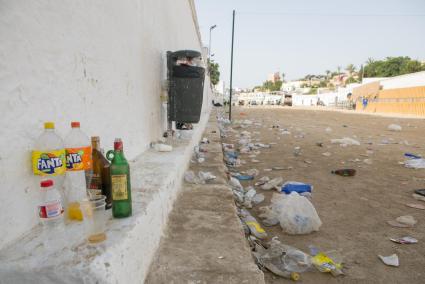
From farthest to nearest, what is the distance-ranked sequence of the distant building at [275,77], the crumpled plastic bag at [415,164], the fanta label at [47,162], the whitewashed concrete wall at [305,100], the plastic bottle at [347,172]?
the distant building at [275,77] < the whitewashed concrete wall at [305,100] < the crumpled plastic bag at [415,164] < the plastic bottle at [347,172] < the fanta label at [47,162]

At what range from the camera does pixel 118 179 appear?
127 cm

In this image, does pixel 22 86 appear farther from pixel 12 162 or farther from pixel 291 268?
pixel 291 268

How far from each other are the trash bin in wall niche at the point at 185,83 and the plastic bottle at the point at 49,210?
8.73ft

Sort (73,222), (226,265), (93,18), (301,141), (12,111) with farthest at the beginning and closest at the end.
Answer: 1. (301,141)
2. (93,18)
3. (226,265)
4. (73,222)
5. (12,111)

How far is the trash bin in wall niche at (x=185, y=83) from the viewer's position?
3.55 metres

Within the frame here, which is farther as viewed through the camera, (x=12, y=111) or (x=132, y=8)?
(x=132, y=8)

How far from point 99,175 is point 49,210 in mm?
327

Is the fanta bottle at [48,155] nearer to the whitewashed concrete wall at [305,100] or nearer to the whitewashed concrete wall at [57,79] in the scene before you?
the whitewashed concrete wall at [57,79]

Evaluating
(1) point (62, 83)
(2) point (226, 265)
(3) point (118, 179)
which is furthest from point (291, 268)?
(1) point (62, 83)

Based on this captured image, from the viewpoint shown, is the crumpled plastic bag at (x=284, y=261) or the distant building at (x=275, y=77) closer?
the crumpled plastic bag at (x=284, y=261)

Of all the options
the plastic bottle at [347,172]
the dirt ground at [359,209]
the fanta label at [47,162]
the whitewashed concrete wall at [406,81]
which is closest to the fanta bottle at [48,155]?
the fanta label at [47,162]

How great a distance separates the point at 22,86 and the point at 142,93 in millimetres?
1804

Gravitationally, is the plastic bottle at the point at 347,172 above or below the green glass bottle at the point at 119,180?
below

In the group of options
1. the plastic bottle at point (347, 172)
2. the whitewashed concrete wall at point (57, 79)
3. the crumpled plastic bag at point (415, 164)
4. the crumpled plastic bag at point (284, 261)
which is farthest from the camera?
the crumpled plastic bag at point (415, 164)
